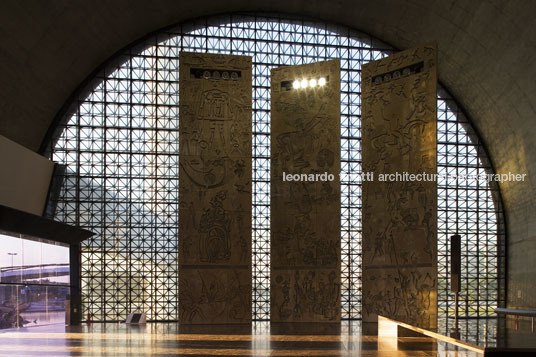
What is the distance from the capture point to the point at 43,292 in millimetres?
22172

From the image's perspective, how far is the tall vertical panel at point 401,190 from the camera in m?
17.8

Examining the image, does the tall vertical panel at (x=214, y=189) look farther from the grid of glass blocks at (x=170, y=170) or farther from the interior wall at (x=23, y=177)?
the grid of glass blocks at (x=170, y=170)

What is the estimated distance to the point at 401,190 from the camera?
18.5 metres

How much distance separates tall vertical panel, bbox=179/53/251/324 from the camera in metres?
18.9

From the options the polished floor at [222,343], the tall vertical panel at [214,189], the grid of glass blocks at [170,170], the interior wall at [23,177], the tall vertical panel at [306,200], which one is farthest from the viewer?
the grid of glass blocks at [170,170]

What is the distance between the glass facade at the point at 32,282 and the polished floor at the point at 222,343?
193 cm

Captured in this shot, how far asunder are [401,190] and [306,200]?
12.3ft

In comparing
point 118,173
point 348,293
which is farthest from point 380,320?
point 118,173

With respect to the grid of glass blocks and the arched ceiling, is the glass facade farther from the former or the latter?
the arched ceiling

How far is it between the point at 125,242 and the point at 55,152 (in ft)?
19.8

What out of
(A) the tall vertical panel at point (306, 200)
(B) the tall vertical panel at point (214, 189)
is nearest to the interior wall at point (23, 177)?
(B) the tall vertical panel at point (214, 189)

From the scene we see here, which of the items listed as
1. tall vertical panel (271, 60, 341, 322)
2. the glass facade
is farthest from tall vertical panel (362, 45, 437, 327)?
the glass facade

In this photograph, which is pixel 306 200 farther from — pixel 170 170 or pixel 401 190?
pixel 170 170

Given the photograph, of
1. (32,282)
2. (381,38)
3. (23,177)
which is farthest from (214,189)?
(381,38)
